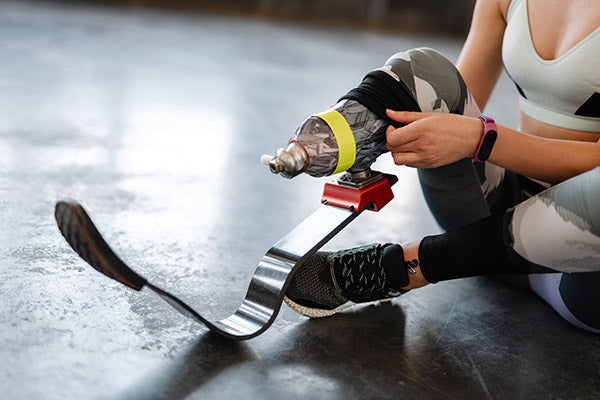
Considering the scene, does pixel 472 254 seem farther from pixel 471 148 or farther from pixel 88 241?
pixel 88 241

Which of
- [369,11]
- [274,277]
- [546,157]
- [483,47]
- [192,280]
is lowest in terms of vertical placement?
[369,11]

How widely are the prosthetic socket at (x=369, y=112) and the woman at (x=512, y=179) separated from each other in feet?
0.10

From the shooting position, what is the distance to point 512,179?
4.43ft

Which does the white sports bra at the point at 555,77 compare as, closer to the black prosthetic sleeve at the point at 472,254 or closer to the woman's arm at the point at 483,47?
the woman's arm at the point at 483,47

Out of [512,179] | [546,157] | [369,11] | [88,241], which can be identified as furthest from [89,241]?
[369,11]

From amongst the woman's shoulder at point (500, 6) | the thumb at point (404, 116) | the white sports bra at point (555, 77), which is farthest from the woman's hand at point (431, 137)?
the woman's shoulder at point (500, 6)

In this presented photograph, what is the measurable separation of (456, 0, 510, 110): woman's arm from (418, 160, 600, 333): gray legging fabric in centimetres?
21

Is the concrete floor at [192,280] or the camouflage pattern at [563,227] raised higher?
the camouflage pattern at [563,227]

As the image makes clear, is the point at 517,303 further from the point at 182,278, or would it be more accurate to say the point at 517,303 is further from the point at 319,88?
the point at 319,88

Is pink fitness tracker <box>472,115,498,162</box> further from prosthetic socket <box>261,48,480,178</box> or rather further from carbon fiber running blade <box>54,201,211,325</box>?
carbon fiber running blade <box>54,201,211,325</box>

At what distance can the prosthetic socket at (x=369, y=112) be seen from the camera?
3.25 feet

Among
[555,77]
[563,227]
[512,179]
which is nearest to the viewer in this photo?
[563,227]

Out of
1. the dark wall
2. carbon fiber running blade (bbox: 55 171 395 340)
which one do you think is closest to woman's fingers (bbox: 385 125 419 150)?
carbon fiber running blade (bbox: 55 171 395 340)

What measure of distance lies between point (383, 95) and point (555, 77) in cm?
38
